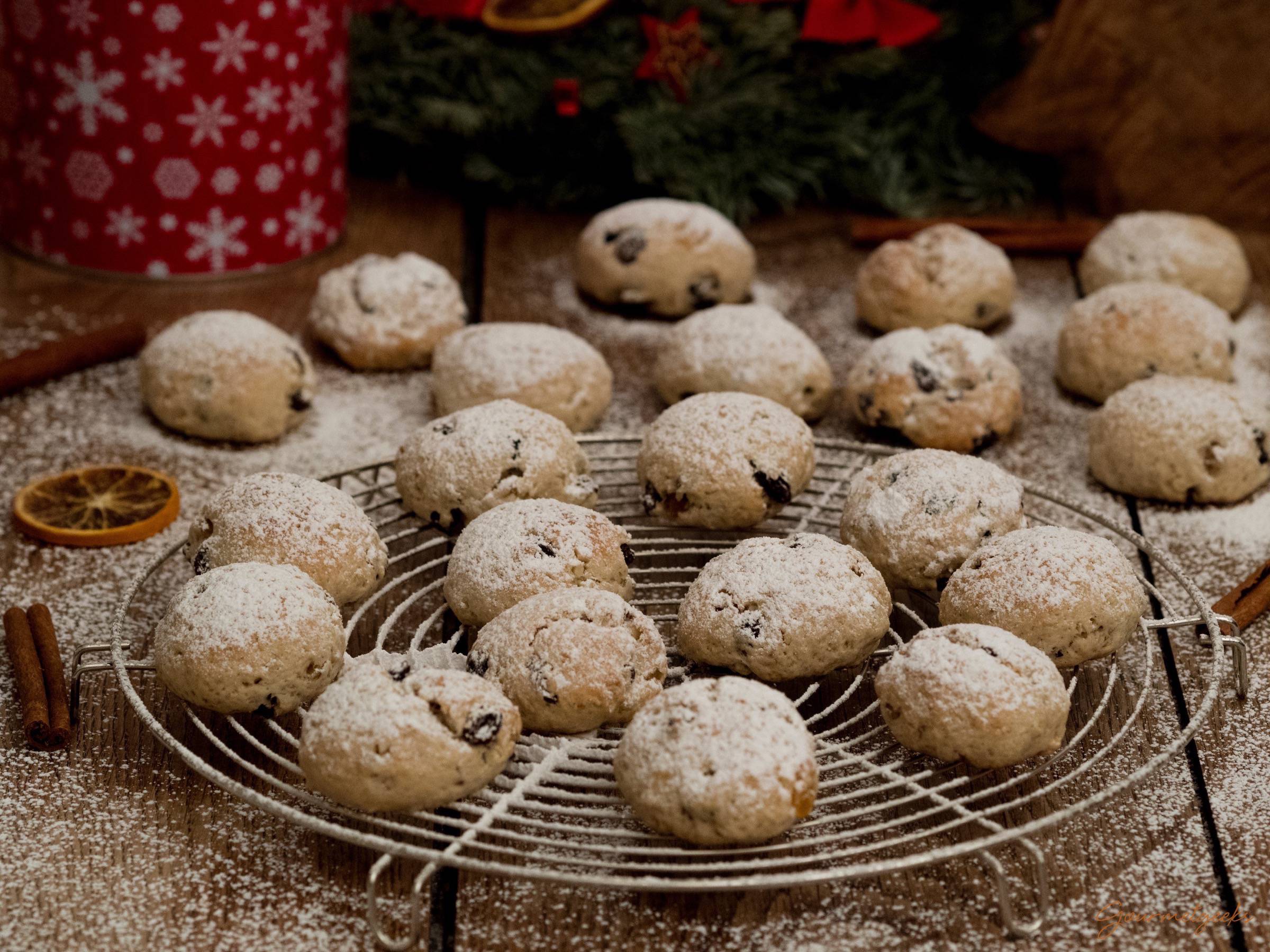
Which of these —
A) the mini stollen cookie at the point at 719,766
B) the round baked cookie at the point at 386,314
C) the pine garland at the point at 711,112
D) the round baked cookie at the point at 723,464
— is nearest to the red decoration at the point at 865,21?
the pine garland at the point at 711,112

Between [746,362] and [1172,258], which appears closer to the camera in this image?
[746,362]

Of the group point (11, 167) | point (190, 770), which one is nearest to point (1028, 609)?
point (190, 770)

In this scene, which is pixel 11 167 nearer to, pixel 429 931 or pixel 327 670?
pixel 327 670

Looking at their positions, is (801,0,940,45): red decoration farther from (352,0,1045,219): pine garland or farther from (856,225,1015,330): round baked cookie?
(856,225,1015,330): round baked cookie

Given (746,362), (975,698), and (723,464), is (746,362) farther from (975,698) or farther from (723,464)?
(975,698)

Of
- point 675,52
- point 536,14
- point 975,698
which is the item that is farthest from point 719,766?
point 536,14

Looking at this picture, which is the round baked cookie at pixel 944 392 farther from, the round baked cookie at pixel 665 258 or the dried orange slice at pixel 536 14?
the dried orange slice at pixel 536 14
